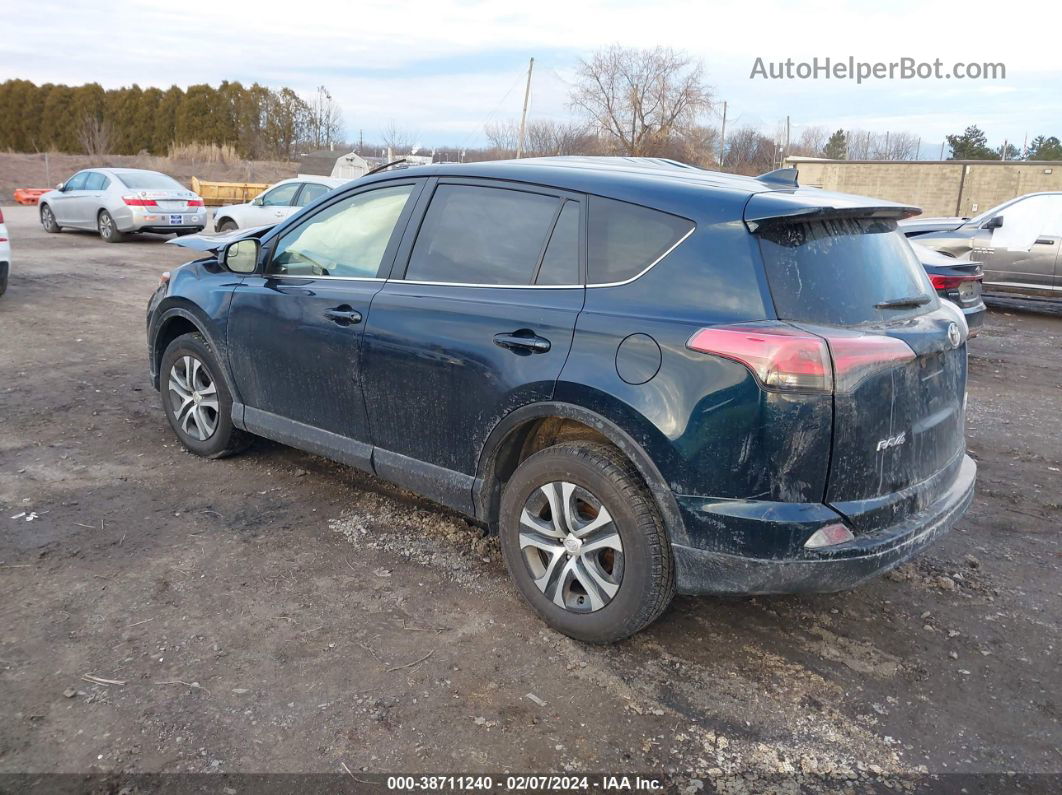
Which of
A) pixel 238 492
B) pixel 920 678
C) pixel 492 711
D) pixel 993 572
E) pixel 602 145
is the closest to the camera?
pixel 492 711

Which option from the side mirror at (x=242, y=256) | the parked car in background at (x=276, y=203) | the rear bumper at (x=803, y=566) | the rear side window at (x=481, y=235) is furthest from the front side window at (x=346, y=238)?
the parked car in background at (x=276, y=203)

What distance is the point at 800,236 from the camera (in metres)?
3.03

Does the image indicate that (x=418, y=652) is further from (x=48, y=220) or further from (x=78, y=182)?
(x=48, y=220)

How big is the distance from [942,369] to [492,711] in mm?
2147

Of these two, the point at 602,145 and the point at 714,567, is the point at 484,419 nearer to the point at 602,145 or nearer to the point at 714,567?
the point at 714,567

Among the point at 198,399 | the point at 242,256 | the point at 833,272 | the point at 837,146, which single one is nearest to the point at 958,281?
the point at 833,272

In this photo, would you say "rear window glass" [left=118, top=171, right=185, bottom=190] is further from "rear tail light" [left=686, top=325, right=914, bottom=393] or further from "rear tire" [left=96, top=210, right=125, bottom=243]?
"rear tail light" [left=686, top=325, right=914, bottom=393]

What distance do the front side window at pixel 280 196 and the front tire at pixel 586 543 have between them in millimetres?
13685

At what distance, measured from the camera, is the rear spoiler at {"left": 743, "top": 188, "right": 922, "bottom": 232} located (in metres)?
2.97

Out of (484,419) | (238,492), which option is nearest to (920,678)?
(484,419)

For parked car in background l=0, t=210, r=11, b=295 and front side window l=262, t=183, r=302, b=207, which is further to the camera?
front side window l=262, t=183, r=302, b=207

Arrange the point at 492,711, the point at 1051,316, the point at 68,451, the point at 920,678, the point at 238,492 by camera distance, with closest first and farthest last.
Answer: the point at 492,711 → the point at 920,678 → the point at 238,492 → the point at 68,451 → the point at 1051,316

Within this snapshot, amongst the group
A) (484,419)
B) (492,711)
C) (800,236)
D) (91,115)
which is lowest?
(492,711)

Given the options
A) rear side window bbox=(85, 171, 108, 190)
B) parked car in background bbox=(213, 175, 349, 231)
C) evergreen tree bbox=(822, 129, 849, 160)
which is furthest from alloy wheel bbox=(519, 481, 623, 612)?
evergreen tree bbox=(822, 129, 849, 160)
